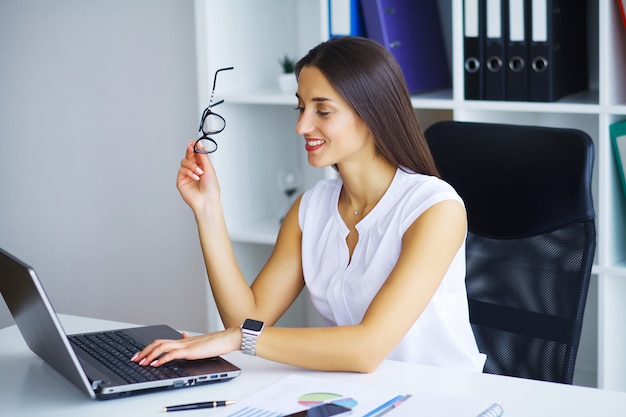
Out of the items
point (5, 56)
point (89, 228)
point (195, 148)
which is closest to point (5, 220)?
point (89, 228)

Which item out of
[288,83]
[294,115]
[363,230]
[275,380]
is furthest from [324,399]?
[294,115]

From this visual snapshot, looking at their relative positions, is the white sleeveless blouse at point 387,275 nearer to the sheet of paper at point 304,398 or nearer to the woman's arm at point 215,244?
the woman's arm at point 215,244

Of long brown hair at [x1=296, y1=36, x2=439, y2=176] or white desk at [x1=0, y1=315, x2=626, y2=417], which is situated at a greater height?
long brown hair at [x1=296, y1=36, x2=439, y2=176]

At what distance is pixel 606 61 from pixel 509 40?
0.89ft

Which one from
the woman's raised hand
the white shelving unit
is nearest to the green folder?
the white shelving unit

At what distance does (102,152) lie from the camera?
3.69 meters

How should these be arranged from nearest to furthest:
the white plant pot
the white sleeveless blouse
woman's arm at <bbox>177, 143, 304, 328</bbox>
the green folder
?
the white sleeveless blouse, woman's arm at <bbox>177, 143, 304, 328</bbox>, the green folder, the white plant pot

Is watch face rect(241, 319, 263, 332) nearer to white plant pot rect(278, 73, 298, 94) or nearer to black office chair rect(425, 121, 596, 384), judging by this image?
black office chair rect(425, 121, 596, 384)

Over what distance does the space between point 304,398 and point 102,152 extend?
2.50m

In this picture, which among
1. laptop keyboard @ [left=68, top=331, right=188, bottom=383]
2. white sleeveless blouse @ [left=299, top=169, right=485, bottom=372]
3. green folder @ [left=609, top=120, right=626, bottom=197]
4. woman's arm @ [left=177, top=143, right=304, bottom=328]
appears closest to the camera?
laptop keyboard @ [left=68, top=331, right=188, bottom=383]

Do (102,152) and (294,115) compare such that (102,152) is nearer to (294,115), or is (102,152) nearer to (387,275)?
(294,115)

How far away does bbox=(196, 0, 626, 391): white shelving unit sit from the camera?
237 centimetres

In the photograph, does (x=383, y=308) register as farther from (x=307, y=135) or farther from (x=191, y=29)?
(x=191, y=29)

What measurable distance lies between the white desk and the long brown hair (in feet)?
1.52
